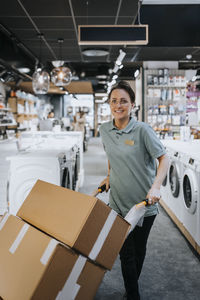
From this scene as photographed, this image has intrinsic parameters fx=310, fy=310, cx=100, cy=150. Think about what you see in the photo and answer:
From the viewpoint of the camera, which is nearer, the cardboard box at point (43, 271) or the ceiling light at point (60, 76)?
the cardboard box at point (43, 271)

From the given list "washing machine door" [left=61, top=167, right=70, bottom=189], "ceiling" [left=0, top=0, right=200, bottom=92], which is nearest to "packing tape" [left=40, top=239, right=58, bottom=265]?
"washing machine door" [left=61, top=167, right=70, bottom=189]

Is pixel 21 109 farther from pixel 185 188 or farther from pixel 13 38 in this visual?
pixel 185 188

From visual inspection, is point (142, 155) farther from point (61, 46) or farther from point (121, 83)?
point (61, 46)

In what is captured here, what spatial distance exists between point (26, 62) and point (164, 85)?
374 cm

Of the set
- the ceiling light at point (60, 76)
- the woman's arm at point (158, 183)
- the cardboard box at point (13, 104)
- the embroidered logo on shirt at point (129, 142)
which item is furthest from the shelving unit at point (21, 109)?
the woman's arm at point (158, 183)

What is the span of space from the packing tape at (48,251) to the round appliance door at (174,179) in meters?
2.67

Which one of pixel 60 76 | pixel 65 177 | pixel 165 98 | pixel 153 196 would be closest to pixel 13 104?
pixel 60 76

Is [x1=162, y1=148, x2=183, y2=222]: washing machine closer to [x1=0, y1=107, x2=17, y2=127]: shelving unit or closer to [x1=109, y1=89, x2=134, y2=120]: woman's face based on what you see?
[x1=109, y1=89, x2=134, y2=120]: woman's face

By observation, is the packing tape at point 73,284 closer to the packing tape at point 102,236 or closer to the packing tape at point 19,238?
the packing tape at point 102,236

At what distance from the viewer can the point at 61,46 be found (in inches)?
328

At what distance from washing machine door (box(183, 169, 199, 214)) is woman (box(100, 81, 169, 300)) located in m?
1.17

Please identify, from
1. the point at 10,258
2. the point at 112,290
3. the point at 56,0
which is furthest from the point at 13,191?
the point at 56,0

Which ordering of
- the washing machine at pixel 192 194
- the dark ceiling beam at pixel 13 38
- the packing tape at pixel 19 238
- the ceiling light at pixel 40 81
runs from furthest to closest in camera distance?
the ceiling light at pixel 40 81 < the dark ceiling beam at pixel 13 38 < the washing machine at pixel 192 194 < the packing tape at pixel 19 238

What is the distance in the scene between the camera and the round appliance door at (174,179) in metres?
3.92
